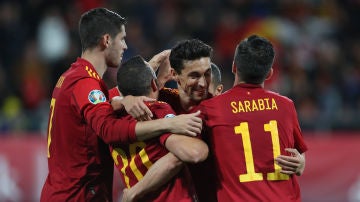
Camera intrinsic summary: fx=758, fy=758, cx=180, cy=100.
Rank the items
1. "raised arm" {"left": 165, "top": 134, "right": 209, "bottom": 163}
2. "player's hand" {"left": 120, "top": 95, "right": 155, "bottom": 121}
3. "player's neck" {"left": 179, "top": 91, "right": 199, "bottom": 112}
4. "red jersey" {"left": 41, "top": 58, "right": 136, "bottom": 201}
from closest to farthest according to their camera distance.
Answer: "raised arm" {"left": 165, "top": 134, "right": 209, "bottom": 163} < "player's hand" {"left": 120, "top": 95, "right": 155, "bottom": 121} < "red jersey" {"left": 41, "top": 58, "right": 136, "bottom": 201} < "player's neck" {"left": 179, "top": 91, "right": 199, "bottom": 112}

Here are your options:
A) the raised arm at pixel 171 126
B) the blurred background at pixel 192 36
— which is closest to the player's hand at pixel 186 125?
→ the raised arm at pixel 171 126

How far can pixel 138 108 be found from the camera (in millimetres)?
5055

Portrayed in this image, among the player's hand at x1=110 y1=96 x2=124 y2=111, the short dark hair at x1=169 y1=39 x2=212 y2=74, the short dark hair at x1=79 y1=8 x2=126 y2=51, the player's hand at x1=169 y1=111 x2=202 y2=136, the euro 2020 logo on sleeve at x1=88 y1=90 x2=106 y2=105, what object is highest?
the short dark hair at x1=79 y1=8 x2=126 y2=51

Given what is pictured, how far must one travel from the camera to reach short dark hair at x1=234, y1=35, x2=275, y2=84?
5.19 meters

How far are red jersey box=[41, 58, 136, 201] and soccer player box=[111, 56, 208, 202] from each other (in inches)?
11.4

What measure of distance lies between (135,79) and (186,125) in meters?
0.53

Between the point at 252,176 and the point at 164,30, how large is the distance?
8.98 meters

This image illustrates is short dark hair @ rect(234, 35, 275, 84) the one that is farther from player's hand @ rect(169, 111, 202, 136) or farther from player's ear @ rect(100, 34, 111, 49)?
player's ear @ rect(100, 34, 111, 49)

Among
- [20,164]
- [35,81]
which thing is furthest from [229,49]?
[20,164]

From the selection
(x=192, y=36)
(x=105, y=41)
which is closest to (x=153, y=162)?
(x=105, y=41)

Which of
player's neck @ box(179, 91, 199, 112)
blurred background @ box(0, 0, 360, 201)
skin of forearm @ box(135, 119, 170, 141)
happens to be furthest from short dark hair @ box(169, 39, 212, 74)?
blurred background @ box(0, 0, 360, 201)

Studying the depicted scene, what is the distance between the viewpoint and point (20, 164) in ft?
35.5

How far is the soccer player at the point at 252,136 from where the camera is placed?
201 inches

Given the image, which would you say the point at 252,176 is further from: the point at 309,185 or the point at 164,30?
the point at 164,30
